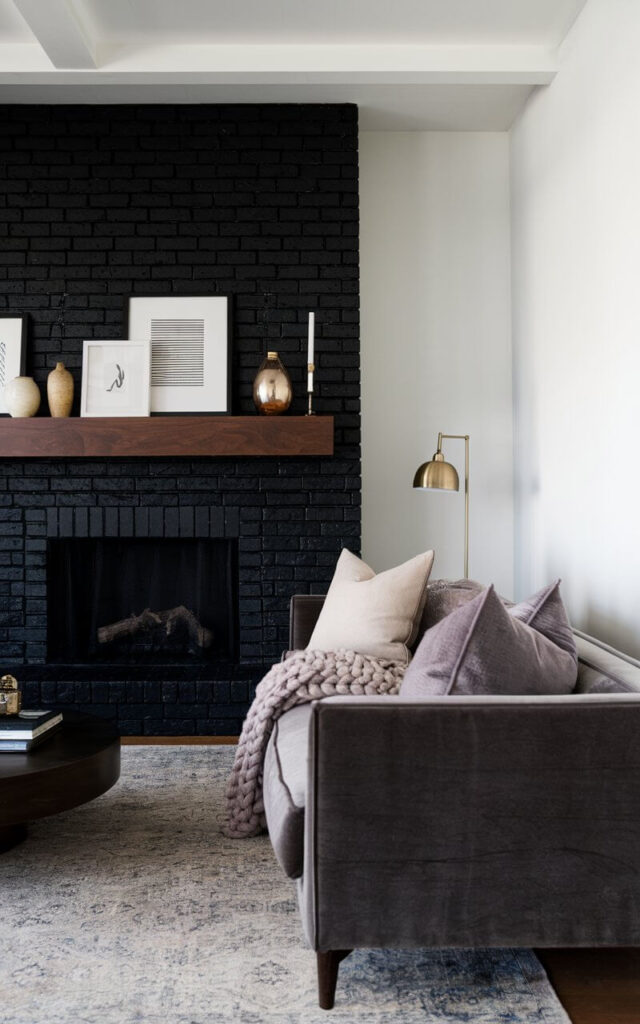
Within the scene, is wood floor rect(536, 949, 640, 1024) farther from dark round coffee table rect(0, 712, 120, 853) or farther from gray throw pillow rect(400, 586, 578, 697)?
dark round coffee table rect(0, 712, 120, 853)

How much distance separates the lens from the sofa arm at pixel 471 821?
152cm

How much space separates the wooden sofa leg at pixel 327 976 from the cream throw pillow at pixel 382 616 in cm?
100

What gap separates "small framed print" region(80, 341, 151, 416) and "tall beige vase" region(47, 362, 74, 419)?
0.22 feet

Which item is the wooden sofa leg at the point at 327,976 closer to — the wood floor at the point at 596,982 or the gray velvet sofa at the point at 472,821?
the gray velvet sofa at the point at 472,821

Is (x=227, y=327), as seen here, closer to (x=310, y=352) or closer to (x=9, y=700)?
(x=310, y=352)

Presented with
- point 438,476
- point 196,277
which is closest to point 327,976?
point 438,476

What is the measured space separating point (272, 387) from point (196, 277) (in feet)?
2.17

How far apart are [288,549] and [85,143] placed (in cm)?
205

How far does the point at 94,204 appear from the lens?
3777mm

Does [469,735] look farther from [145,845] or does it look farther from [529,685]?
[145,845]

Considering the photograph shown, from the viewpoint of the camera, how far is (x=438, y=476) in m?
3.45

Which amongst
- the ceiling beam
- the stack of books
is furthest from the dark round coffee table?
the ceiling beam

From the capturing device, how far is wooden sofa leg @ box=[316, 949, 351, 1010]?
1.61 m

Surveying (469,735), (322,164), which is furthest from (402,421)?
(469,735)
